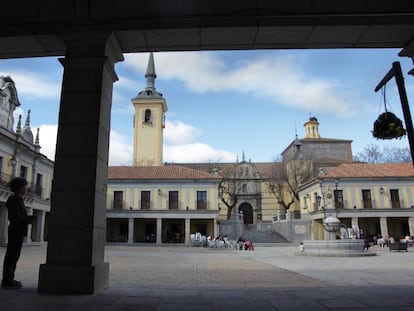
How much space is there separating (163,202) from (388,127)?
34.1 meters

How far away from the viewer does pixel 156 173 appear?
3969cm

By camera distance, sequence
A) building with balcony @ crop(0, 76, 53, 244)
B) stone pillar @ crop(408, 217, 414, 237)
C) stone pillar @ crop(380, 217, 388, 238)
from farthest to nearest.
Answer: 1. stone pillar @ crop(380, 217, 388, 238)
2. stone pillar @ crop(408, 217, 414, 237)
3. building with balcony @ crop(0, 76, 53, 244)

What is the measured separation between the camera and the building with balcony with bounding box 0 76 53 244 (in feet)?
85.1

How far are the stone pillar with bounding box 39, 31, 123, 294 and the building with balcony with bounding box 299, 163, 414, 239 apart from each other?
3494 centimetres

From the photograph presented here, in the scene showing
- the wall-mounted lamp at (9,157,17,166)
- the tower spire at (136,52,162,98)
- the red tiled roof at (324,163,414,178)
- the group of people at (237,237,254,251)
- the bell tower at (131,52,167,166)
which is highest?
the tower spire at (136,52,162,98)

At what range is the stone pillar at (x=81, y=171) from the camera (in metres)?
4.58

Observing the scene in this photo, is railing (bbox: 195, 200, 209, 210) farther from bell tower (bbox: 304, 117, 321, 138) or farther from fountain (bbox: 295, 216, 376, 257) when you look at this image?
bell tower (bbox: 304, 117, 321, 138)

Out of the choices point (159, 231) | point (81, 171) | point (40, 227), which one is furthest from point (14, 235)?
point (159, 231)

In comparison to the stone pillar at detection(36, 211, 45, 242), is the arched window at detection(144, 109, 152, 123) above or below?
above

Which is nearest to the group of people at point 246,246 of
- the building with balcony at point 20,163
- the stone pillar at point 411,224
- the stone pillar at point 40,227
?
the building with balcony at point 20,163

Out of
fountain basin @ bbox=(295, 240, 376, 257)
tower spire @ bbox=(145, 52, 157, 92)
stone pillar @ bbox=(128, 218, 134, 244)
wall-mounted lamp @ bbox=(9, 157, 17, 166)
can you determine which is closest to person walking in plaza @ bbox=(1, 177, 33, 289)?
fountain basin @ bbox=(295, 240, 376, 257)

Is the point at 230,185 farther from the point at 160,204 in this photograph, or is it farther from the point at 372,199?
the point at 372,199

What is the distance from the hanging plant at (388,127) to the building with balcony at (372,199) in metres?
33.4

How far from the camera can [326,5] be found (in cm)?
502
